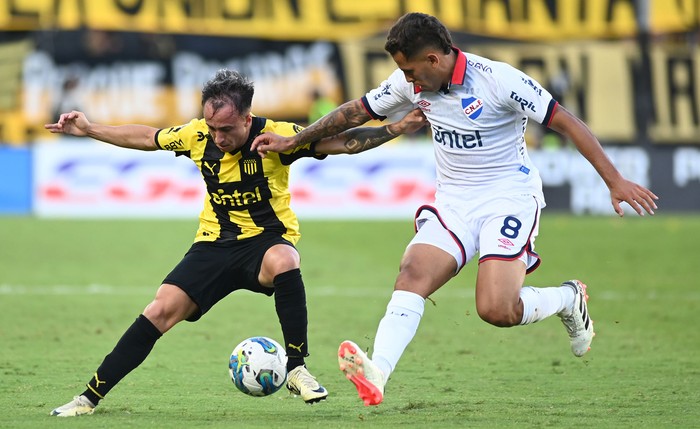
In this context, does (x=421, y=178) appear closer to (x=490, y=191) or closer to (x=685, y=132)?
(x=685, y=132)

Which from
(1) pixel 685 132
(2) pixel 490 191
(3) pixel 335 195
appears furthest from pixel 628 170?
(2) pixel 490 191

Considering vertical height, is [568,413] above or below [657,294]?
above

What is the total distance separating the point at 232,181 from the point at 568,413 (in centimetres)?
225

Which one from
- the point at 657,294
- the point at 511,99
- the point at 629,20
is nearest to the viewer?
the point at 511,99

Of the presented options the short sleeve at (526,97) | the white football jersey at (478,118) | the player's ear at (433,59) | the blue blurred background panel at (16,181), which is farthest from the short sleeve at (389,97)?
the blue blurred background panel at (16,181)

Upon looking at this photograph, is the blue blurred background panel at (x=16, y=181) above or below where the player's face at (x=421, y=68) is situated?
below

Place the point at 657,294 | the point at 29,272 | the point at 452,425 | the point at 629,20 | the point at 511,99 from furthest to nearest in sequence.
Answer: the point at 629,20 < the point at 29,272 < the point at 657,294 < the point at 511,99 < the point at 452,425

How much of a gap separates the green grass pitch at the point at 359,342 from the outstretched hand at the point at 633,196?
1.10m

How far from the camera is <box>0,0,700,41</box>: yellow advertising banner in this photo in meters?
23.2

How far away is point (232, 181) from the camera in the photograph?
22.7 ft

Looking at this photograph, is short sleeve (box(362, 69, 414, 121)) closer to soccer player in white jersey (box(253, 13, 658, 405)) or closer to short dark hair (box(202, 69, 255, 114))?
soccer player in white jersey (box(253, 13, 658, 405))

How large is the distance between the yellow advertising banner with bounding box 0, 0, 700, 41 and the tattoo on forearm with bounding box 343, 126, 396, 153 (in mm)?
16637

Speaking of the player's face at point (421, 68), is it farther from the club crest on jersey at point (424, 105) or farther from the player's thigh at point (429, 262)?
the player's thigh at point (429, 262)

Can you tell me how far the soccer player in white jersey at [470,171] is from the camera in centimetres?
648
